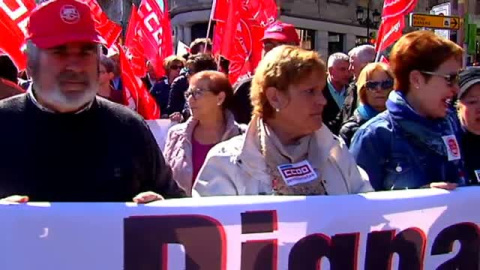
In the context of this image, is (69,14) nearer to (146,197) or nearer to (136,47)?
(146,197)

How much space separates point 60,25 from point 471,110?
2.14 metres

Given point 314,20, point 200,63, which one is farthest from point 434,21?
point 314,20

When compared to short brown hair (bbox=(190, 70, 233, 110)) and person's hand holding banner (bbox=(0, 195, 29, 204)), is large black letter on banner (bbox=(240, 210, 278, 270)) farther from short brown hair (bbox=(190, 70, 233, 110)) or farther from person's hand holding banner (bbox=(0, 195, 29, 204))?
short brown hair (bbox=(190, 70, 233, 110))

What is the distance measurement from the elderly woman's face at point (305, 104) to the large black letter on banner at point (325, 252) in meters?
0.51

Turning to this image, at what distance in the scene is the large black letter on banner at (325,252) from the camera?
253cm

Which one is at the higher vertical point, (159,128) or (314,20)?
(314,20)

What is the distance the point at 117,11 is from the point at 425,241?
43.8m

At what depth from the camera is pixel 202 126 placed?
455cm

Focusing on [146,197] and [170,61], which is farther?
[170,61]

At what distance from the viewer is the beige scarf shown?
2787 millimetres

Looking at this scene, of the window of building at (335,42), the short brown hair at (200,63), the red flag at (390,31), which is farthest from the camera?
the window of building at (335,42)

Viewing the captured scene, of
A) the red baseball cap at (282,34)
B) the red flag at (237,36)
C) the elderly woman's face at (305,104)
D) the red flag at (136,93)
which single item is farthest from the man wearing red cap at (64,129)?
the red flag at (237,36)

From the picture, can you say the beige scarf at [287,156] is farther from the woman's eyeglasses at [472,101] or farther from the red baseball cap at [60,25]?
the woman's eyeglasses at [472,101]

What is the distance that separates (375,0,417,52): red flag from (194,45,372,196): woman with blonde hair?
482 centimetres
